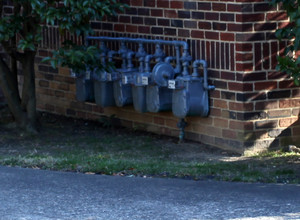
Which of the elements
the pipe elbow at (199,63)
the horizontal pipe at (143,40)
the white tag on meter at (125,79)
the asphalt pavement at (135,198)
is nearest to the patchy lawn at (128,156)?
the asphalt pavement at (135,198)

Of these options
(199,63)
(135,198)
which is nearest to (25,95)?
(199,63)

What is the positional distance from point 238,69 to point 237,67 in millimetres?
26

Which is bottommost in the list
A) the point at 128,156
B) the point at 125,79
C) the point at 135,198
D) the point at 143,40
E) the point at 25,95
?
the point at 128,156

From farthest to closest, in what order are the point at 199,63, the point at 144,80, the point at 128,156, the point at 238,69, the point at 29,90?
the point at 29,90
the point at 144,80
the point at 199,63
the point at 128,156
the point at 238,69

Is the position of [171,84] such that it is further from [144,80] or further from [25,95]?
[25,95]

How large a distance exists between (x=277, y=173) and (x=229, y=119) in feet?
4.45

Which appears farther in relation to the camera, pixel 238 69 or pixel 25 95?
pixel 25 95

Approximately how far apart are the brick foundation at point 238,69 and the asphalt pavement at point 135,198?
5.81 ft

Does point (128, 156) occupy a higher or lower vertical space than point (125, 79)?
lower

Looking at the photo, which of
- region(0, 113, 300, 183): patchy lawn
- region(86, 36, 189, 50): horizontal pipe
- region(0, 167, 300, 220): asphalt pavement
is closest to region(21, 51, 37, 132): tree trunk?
region(0, 113, 300, 183): patchy lawn

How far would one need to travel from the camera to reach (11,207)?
21.6 feet

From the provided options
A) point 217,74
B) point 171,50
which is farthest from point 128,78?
point 217,74

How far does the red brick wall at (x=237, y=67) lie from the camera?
28.8 feet

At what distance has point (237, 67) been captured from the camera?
348 inches
